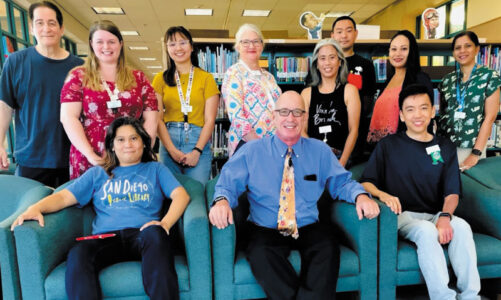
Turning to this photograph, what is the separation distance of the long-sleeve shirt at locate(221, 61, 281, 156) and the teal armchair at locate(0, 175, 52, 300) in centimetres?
122

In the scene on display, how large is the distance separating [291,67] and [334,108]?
1.48 meters

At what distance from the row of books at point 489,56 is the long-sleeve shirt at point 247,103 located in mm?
3282

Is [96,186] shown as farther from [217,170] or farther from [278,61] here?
[278,61]

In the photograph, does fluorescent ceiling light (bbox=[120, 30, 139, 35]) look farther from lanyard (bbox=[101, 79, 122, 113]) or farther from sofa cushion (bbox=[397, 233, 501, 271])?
sofa cushion (bbox=[397, 233, 501, 271])

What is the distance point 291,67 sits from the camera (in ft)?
12.3

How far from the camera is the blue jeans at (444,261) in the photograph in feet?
5.60

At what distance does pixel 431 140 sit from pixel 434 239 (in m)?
0.65

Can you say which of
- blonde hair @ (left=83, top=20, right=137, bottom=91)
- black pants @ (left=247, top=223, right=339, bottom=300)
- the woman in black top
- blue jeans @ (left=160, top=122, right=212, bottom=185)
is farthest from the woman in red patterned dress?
the woman in black top

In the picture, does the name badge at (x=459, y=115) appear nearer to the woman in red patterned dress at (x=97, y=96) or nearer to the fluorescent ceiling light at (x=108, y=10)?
the woman in red patterned dress at (x=97, y=96)

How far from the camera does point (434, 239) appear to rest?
5.81ft

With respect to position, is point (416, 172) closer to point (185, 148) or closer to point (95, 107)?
point (185, 148)

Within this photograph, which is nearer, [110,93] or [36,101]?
[110,93]

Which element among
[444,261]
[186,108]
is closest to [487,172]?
[444,261]

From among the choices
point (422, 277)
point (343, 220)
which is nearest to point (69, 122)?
point (343, 220)
